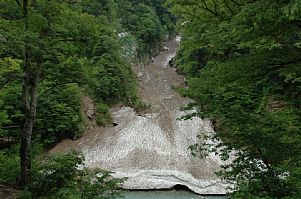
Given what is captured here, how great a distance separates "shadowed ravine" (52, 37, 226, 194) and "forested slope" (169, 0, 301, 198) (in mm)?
6533

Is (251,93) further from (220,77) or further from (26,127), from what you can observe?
(26,127)

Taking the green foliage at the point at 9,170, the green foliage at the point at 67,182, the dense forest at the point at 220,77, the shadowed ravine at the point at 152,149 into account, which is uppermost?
the dense forest at the point at 220,77

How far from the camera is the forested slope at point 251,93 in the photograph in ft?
14.8

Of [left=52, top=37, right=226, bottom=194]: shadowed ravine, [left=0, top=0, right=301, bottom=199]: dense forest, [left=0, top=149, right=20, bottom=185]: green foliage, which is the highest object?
[left=0, top=0, right=301, bottom=199]: dense forest

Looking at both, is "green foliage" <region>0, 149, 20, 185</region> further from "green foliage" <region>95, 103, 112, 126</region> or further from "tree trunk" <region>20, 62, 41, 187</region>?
"green foliage" <region>95, 103, 112, 126</region>

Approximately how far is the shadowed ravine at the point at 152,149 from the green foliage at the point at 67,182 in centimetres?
590

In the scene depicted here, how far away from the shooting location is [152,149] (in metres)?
14.9

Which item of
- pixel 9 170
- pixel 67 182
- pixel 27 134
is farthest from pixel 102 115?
pixel 67 182

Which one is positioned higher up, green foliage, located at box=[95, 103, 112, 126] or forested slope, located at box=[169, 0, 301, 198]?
forested slope, located at box=[169, 0, 301, 198]

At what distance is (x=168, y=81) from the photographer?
2948 centimetres

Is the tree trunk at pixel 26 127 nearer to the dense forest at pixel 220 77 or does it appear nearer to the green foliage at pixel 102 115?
the dense forest at pixel 220 77

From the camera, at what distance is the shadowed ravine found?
12492 mm

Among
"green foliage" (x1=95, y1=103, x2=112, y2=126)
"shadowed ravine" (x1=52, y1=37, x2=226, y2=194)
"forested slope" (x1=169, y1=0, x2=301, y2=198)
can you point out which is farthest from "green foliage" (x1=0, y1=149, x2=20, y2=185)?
"green foliage" (x1=95, y1=103, x2=112, y2=126)

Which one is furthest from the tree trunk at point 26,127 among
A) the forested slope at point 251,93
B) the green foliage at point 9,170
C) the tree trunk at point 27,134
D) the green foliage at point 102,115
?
the green foliage at point 102,115
